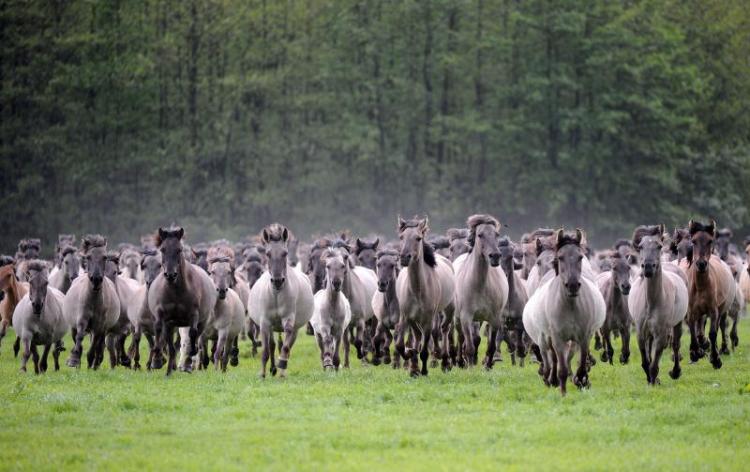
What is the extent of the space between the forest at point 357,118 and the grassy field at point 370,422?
52699 mm

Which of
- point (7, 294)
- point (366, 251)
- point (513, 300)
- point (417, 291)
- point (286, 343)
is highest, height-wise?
point (366, 251)

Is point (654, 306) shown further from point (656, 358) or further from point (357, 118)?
point (357, 118)

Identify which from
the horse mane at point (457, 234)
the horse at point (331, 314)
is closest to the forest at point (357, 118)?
the horse mane at point (457, 234)

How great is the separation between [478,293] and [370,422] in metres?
7.16

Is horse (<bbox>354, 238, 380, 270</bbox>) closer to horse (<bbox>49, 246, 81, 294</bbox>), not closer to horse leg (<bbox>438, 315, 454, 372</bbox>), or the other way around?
horse leg (<bbox>438, 315, 454, 372</bbox>)

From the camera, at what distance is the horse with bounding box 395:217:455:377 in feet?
70.6

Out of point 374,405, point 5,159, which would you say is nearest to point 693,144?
point 5,159

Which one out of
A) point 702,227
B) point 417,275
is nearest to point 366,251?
point 417,275

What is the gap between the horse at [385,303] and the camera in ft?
72.2

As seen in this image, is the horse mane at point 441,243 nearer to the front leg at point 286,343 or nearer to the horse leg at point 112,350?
the horse leg at point 112,350

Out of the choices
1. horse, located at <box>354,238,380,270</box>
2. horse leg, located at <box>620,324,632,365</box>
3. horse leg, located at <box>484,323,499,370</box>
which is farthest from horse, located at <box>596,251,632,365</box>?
horse, located at <box>354,238,380,270</box>

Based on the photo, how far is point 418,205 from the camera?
7669 centimetres

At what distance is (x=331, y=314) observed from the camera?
78.5 feet

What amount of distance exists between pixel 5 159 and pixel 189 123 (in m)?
10.8
